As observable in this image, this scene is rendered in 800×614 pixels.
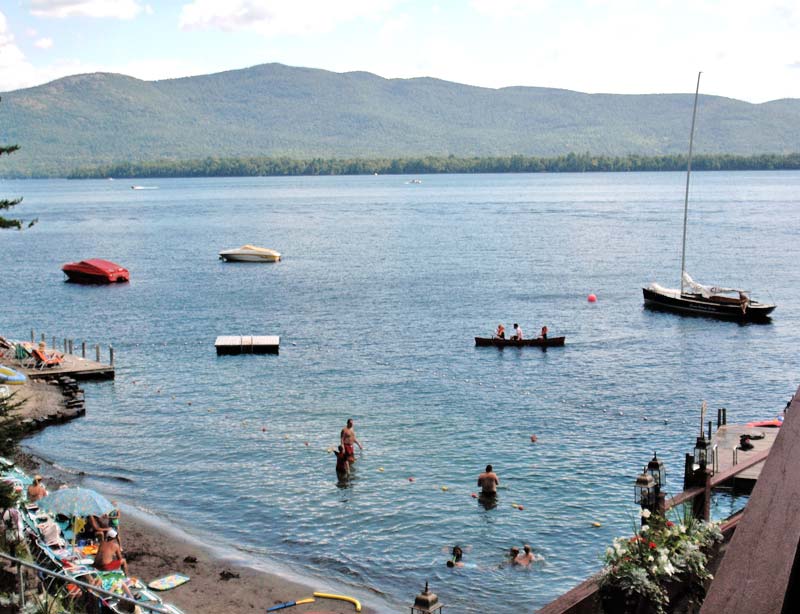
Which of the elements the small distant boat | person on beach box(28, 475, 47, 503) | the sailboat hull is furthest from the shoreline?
the sailboat hull

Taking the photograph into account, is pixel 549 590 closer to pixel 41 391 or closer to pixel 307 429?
pixel 307 429

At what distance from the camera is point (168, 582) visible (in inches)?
953

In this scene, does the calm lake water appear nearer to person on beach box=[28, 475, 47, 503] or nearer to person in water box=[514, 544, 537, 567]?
person in water box=[514, 544, 537, 567]

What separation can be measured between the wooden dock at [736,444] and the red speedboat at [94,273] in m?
71.8

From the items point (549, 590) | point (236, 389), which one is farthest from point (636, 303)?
point (549, 590)

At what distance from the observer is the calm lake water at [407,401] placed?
94.3 ft

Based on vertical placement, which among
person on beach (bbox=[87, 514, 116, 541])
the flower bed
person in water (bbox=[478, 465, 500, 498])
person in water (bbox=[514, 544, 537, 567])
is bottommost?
person in water (bbox=[514, 544, 537, 567])

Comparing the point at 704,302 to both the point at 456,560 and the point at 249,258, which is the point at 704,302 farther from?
the point at 249,258

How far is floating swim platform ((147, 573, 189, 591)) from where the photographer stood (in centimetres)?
2383

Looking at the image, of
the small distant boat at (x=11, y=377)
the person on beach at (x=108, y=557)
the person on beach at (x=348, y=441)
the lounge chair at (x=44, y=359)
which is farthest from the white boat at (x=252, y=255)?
the person on beach at (x=108, y=557)

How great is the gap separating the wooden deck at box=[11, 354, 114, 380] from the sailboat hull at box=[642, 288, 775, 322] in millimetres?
42882

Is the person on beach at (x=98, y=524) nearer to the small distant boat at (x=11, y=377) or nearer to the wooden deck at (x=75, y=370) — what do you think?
the small distant boat at (x=11, y=377)

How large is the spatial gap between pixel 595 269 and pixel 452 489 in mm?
73039

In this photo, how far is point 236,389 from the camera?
1951 inches
